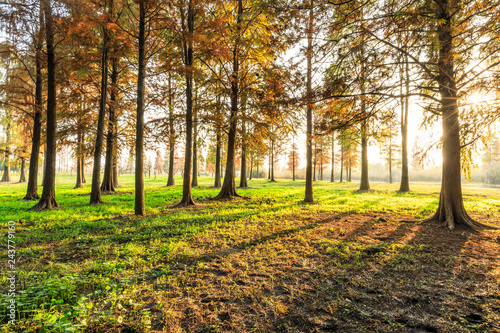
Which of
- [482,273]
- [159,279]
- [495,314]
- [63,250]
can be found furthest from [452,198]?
[63,250]

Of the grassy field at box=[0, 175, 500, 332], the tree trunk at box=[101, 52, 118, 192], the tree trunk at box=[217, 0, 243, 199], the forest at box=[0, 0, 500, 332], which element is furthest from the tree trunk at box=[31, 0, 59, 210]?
the tree trunk at box=[217, 0, 243, 199]

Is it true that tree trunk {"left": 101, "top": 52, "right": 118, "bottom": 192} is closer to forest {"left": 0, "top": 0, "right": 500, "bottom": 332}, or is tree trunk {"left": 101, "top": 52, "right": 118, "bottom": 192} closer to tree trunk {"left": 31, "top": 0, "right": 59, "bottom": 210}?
forest {"left": 0, "top": 0, "right": 500, "bottom": 332}

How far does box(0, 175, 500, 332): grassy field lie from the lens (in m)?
2.33

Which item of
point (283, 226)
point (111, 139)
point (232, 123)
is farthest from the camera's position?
point (111, 139)

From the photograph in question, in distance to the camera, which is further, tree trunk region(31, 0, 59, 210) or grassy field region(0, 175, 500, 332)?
tree trunk region(31, 0, 59, 210)

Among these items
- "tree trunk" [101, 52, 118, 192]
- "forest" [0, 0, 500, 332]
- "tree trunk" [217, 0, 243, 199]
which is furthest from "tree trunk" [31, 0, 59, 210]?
"tree trunk" [217, 0, 243, 199]

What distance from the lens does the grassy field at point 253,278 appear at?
2.33 m

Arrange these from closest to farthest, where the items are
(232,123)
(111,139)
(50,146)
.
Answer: (50,146) → (232,123) → (111,139)

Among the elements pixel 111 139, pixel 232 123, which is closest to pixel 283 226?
pixel 232 123

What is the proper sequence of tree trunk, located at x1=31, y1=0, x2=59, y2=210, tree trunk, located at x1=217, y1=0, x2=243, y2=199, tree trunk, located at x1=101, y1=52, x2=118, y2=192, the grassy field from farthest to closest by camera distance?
1. tree trunk, located at x1=101, y1=52, x2=118, y2=192
2. tree trunk, located at x1=217, y1=0, x2=243, y2=199
3. tree trunk, located at x1=31, y1=0, x2=59, y2=210
4. the grassy field

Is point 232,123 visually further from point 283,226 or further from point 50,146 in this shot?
point 50,146

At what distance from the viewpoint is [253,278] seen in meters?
3.31

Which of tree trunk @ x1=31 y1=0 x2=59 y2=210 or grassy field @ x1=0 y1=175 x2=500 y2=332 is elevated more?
tree trunk @ x1=31 y1=0 x2=59 y2=210

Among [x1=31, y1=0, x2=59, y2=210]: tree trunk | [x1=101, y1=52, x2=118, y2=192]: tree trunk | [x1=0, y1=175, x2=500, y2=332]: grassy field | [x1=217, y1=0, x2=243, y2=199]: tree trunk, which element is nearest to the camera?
[x1=0, y1=175, x2=500, y2=332]: grassy field
